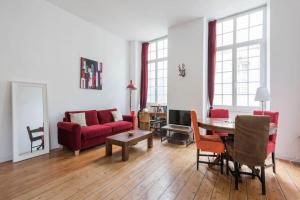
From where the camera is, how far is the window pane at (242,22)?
164 inches

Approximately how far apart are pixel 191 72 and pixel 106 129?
2762mm

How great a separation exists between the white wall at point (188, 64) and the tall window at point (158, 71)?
81 cm

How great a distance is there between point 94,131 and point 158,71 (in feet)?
10.8

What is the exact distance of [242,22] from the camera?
4.24 meters

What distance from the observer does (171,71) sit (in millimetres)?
4949

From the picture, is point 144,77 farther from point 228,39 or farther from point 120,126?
point 228,39

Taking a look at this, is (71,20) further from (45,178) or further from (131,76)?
(45,178)

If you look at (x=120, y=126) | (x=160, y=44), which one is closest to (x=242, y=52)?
(x=160, y=44)

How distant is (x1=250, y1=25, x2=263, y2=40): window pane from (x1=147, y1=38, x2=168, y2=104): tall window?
260 centimetres

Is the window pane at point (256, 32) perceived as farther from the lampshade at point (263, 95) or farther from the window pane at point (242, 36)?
the lampshade at point (263, 95)

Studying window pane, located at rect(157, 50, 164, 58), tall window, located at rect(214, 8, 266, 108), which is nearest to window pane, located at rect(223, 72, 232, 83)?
tall window, located at rect(214, 8, 266, 108)

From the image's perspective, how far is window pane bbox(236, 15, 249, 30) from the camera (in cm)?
417

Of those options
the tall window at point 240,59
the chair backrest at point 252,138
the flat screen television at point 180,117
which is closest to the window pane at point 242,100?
the tall window at point 240,59

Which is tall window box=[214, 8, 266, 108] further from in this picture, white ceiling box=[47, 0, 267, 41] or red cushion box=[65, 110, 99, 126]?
red cushion box=[65, 110, 99, 126]
